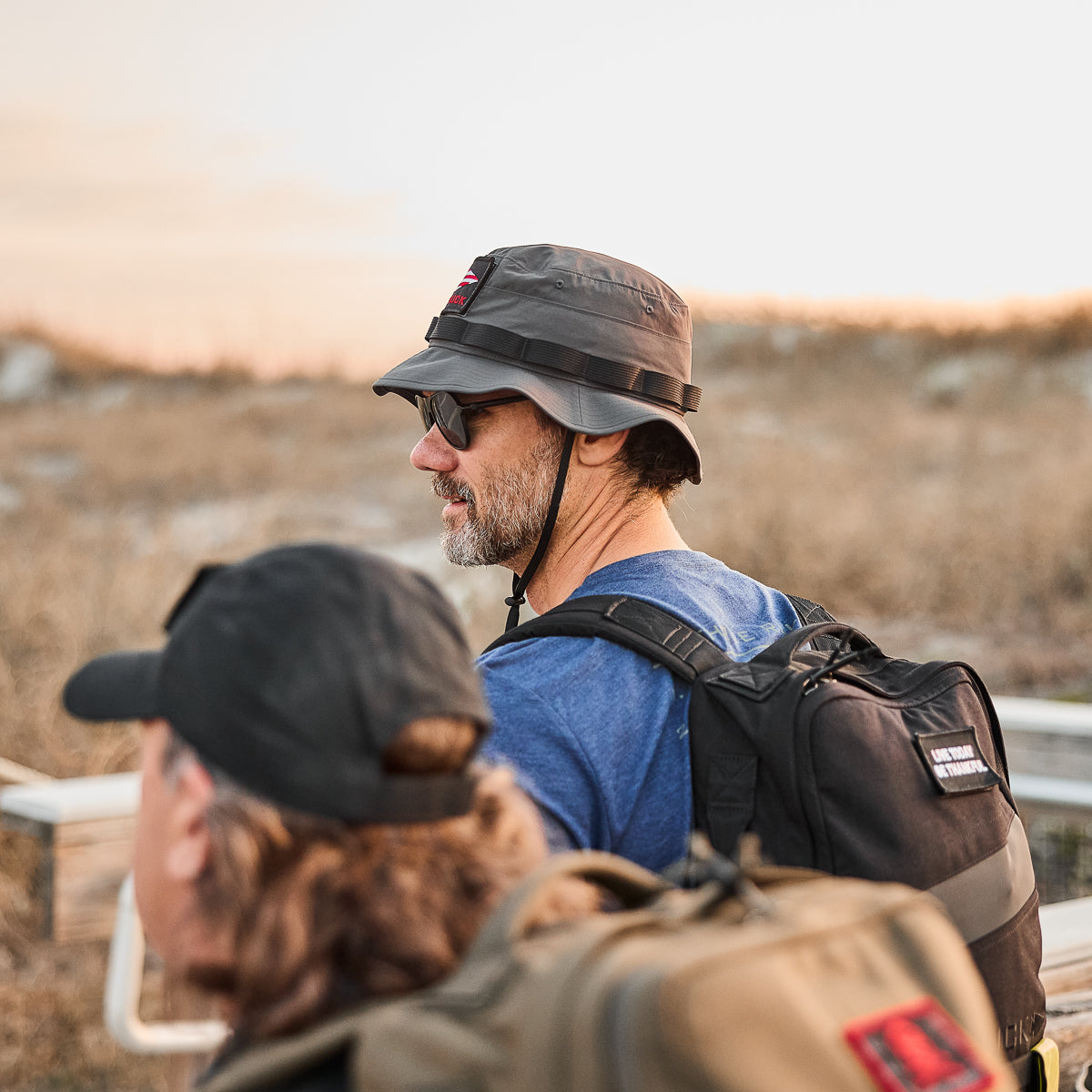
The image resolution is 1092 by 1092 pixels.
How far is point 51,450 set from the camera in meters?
20.6

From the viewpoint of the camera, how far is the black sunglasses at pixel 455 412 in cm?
184

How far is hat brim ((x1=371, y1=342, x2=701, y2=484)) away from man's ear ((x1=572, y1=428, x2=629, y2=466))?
0.07 metres

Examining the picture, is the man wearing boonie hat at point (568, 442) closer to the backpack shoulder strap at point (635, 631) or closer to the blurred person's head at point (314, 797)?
the backpack shoulder strap at point (635, 631)

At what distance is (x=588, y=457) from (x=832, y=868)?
2.63 ft

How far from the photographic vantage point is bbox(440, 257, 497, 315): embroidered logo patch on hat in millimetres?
1844

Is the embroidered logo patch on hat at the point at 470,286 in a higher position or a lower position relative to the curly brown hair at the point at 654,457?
higher

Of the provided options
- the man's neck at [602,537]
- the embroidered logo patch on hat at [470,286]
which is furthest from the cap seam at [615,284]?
the man's neck at [602,537]

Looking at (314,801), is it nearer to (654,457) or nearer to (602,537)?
(602,537)

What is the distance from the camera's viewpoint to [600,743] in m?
1.39

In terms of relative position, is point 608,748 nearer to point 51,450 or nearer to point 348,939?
point 348,939

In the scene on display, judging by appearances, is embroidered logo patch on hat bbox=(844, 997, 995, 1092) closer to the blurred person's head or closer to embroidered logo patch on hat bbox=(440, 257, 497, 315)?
the blurred person's head

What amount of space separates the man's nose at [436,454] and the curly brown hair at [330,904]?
1027 millimetres

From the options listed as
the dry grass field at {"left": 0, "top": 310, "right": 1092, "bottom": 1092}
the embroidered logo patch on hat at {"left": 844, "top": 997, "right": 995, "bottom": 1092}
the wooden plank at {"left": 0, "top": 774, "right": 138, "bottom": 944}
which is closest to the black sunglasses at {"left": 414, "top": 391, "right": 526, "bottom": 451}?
the embroidered logo patch on hat at {"left": 844, "top": 997, "right": 995, "bottom": 1092}

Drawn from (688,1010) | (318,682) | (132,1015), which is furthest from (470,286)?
(132,1015)
